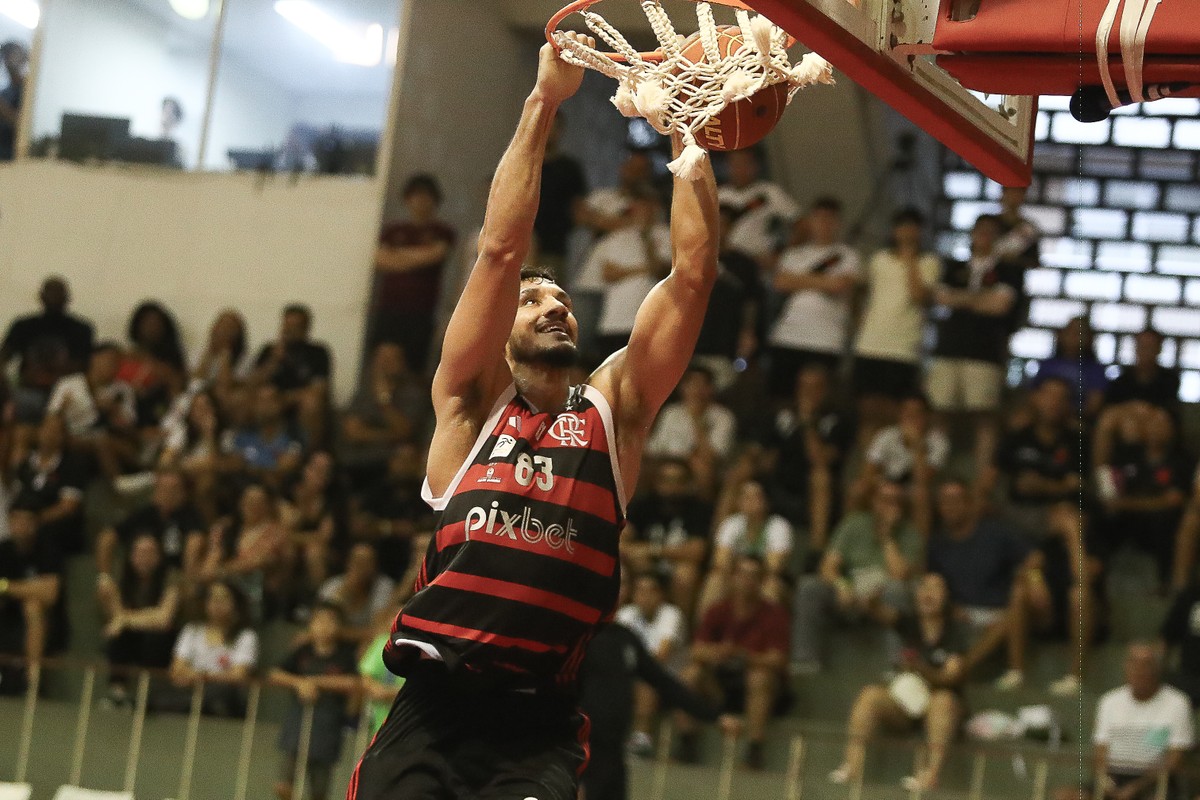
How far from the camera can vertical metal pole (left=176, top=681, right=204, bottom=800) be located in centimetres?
924

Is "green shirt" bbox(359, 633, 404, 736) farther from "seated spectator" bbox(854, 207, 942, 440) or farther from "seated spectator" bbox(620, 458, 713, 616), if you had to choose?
"seated spectator" bbox(854, 207, 942, 440)

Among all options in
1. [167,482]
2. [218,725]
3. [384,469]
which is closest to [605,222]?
[384,469]

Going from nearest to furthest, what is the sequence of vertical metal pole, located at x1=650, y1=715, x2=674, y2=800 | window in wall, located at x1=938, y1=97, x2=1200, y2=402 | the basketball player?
the basketball player
vertical metal pole, located at x1=650, y1=715, x2=674, y2=800
window in wall, located at x1=938, y1=97, x2=1200, y2=402

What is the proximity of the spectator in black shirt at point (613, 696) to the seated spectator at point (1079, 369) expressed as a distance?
368cm

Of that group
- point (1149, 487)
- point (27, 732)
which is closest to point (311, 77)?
point (27, 732)

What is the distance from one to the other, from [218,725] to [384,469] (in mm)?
2442

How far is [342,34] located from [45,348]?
348 cm

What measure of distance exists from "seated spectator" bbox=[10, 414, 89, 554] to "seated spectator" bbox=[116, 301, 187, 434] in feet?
2.38

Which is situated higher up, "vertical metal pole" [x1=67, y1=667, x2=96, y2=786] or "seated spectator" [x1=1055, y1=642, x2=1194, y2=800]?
"seated spectator" [x1=1055, y1=642, x2=1194, y2=800]

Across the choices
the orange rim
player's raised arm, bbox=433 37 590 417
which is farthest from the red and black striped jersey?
the orange rim

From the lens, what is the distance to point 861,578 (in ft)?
31.7

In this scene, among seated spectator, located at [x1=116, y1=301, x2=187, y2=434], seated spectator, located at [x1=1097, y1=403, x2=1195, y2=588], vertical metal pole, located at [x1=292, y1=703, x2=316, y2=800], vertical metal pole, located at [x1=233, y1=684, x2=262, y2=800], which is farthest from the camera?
seated spectator, located at [x1=116, y1=301, x2=187, y2=434]

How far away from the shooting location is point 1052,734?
9.02 metres

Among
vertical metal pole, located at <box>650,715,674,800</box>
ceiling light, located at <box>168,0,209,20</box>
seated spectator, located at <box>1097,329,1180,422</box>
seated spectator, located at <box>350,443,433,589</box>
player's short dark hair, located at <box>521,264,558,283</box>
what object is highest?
ceiling light, located at <box>168,0,209,20</box>
